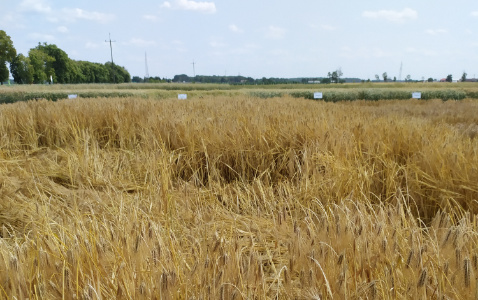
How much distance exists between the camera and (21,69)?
43000 mm

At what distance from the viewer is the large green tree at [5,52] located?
1453 inches

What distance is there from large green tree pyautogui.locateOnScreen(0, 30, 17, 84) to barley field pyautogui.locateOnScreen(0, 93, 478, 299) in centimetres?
4151

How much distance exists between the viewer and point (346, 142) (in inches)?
94.9

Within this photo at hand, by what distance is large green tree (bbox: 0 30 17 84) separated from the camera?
36906 millimetres

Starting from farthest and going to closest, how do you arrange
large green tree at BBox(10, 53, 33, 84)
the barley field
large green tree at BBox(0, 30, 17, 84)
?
large green tree at BBox(10, 53, 33, 84) < large green tree at BBox(0, 30, 17, 84) < the barley field

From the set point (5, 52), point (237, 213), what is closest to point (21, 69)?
point (5, 52)

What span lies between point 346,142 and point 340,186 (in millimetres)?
618

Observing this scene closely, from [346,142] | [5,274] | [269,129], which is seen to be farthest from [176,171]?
[5,274]

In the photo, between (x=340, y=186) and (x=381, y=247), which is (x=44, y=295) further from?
(x=340, y=186)

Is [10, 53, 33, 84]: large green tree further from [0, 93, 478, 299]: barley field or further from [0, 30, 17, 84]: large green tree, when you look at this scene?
[0, 93, 478, 299]: barley field

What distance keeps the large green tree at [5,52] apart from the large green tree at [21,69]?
3.64 m

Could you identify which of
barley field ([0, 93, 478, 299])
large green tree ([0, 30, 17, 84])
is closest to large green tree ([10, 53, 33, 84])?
large green tree ([0, 30, 17, 84])

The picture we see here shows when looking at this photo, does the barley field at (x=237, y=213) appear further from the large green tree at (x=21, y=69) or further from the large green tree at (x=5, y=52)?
the large green tree at (x=21, y=69)

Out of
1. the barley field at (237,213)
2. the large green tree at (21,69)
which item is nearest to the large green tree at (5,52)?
the large green tree at (21,69)
